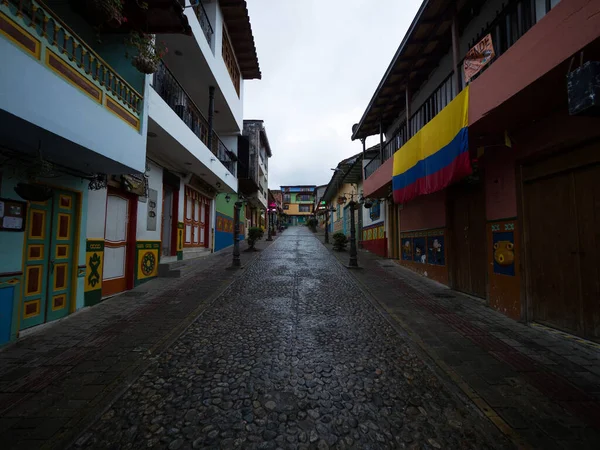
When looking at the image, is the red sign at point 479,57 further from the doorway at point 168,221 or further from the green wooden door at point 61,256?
the doorway at point 168,221

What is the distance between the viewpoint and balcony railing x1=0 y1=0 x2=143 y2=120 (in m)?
3.23

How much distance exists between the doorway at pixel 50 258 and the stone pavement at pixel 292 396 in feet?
8.62

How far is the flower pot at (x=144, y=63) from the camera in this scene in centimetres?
495

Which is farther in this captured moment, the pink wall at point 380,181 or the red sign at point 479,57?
the pink wall at point 380,181

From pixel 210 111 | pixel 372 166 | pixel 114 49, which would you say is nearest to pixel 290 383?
pixel 114 49

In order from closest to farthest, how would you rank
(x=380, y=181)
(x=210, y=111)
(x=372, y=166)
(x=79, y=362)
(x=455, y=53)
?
(x=79, y=362) → (x=455, y=53) → (x=380, y=181) → (x=210, y=111) → (x=372, y=166)

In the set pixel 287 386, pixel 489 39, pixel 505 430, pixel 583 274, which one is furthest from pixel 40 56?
pixel 583 274

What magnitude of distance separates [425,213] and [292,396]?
7721mm

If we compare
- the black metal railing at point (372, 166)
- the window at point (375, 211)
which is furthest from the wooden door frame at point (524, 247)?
the window at point (375, 211)

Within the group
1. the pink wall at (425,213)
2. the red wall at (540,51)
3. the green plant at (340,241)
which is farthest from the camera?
the green plant at (340,241)

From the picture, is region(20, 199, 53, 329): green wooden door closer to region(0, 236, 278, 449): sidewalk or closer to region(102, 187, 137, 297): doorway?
region(0, 236, 278, 449): sidewalk

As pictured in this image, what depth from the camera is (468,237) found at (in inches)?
268

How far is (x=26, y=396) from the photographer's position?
8.89ft

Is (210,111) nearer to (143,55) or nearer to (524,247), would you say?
(143,55)
